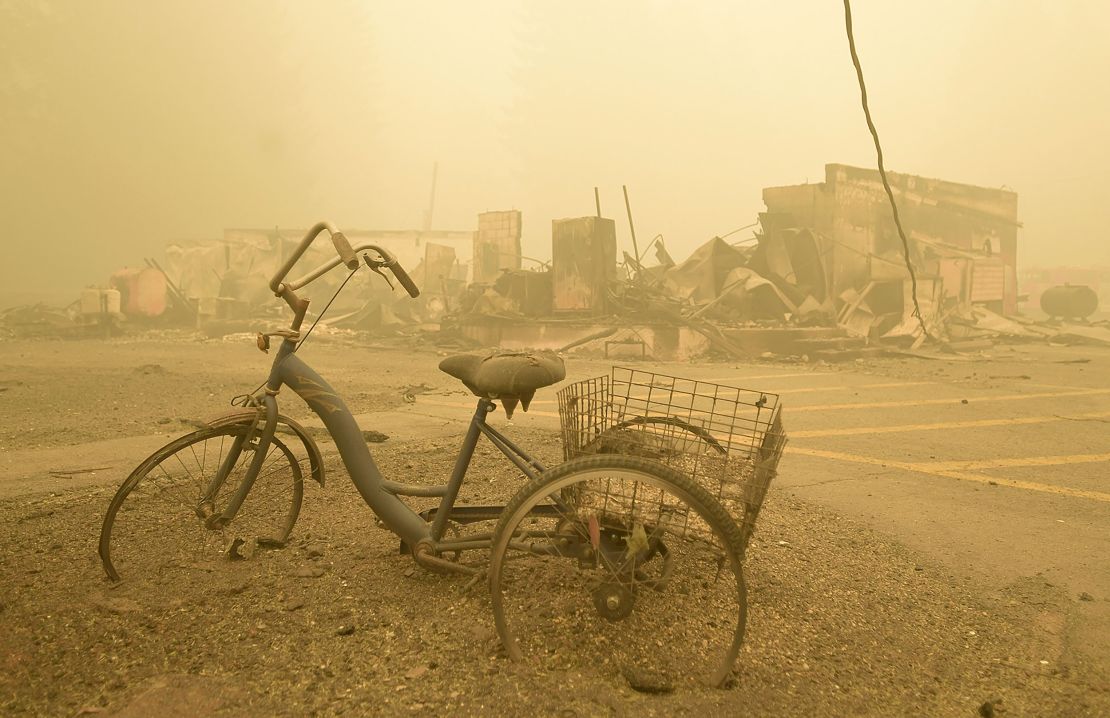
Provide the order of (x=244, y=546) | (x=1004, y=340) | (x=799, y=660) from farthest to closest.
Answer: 1. (x=1004, y=340)
2. (x=244, y=546)
3. (x=799, y=660)

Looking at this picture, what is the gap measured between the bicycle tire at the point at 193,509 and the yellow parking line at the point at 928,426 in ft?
13.2

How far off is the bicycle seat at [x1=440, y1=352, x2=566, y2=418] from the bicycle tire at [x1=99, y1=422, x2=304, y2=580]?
39.6 inches

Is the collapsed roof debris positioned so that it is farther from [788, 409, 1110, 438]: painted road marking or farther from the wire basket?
the wire basket

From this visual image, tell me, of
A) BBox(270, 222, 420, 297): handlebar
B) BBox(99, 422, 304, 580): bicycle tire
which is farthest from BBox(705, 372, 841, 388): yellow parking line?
BBox(270, 222, 420, 297): handlebar

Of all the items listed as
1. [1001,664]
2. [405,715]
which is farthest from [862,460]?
[405,715]

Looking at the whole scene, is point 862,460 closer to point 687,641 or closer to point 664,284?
point 687,641

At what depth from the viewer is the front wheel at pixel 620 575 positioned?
2.02 metres

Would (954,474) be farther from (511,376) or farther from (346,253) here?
(346,253)

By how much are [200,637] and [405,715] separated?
0.85 meters

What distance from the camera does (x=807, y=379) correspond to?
9.36 meters

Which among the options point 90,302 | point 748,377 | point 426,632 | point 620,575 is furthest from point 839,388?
point 90,302

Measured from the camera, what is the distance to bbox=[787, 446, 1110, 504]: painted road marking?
13.6 ft

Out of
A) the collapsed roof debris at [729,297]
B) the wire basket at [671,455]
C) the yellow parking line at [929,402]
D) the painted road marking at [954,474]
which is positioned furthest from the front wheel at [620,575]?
the collapsed roof debris at [729,297]

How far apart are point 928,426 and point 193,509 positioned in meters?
5.65
